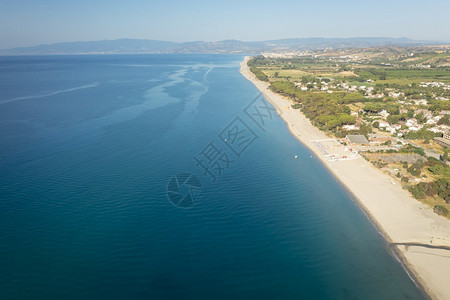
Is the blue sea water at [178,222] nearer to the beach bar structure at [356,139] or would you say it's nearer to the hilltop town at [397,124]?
the beach bar structure at [356,139]

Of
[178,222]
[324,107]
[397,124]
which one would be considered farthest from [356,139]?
[178,222]

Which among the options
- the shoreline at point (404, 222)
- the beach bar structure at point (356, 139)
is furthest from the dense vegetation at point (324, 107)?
the shoreline at point (404, 222)

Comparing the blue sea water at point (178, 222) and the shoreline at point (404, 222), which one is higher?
the blue sea water at point (178, 222)

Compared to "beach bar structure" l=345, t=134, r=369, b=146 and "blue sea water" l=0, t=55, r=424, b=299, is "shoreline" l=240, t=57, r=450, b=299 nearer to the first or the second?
"blue sea water" l=0, t=55, r=424, b=299

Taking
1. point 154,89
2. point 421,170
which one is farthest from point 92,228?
point 154,89

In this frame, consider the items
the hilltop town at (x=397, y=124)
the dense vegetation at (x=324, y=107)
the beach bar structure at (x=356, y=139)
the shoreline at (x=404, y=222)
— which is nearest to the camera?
the shoreline at (x=404, y=222)

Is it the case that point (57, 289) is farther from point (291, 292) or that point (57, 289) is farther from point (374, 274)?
point (374, 274)
